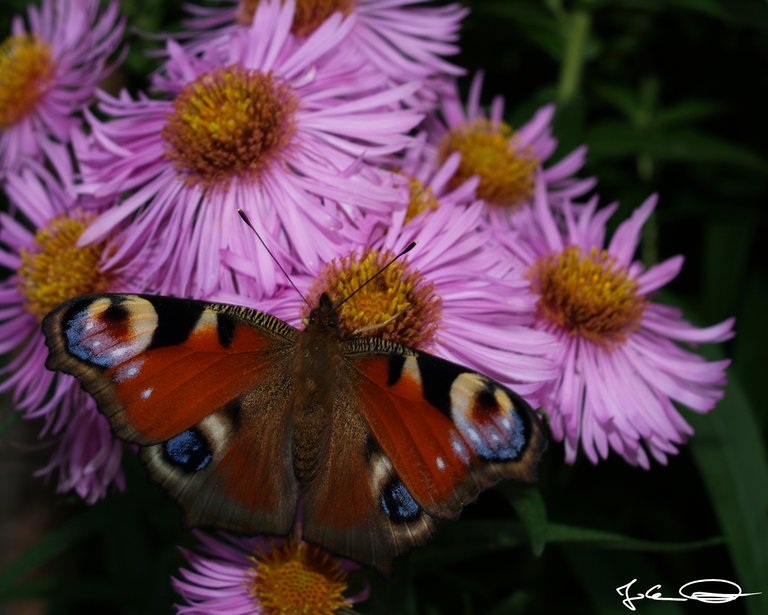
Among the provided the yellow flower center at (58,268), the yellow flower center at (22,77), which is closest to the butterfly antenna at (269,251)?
the yellow flower center at (58,268)

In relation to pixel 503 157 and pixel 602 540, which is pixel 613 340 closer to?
pixel 602 540

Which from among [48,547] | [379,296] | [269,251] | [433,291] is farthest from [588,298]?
[48,547]

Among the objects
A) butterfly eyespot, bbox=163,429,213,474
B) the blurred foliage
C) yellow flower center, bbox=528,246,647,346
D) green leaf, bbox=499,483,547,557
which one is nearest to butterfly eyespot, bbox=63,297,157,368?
butterfly eyespot, bbox=163,429,213,474

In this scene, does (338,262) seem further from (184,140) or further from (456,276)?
(184,140)

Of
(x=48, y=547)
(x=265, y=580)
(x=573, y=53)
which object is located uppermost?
(x=573, y=53)

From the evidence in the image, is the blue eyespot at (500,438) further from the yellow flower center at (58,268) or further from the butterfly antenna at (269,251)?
the yellow flower center at (58,268)

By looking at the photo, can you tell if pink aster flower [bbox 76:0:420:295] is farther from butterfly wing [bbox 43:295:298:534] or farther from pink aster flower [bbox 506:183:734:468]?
pink aster flower [bbox 506:183:734:468]
